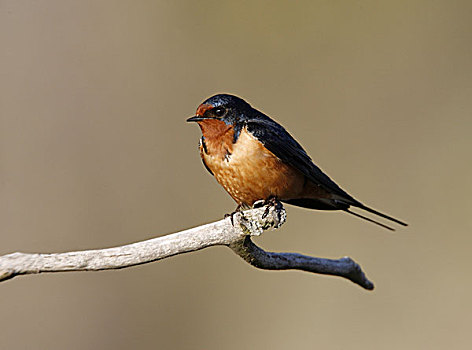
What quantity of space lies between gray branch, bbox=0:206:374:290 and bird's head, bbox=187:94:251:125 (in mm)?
421

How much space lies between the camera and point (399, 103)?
418 cm

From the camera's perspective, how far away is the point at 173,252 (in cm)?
163

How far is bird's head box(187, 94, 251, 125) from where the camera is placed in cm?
225

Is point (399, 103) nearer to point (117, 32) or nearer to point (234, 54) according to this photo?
point (234, 54)

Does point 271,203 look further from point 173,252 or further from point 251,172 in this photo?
point 173,252

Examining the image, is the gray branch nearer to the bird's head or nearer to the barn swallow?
the barn swallow

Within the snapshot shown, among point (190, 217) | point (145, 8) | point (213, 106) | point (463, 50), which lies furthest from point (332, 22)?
point (213, 106)

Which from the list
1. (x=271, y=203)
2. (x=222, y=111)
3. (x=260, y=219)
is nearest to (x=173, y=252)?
(x=260, y=219)

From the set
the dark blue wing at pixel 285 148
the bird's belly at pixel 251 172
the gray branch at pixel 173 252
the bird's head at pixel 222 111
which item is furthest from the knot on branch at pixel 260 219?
the bird's head at pixel 222 111

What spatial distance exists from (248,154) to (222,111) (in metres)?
0.21

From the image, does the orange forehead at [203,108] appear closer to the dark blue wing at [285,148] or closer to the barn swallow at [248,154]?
the barn swallow at [248,154]

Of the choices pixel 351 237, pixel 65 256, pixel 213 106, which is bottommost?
pixel 65 256

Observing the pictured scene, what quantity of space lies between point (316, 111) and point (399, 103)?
0.62 metres

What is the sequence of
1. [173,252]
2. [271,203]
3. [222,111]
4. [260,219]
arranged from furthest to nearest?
[222,111] → [271,203] → [260,219] → [173,252]
